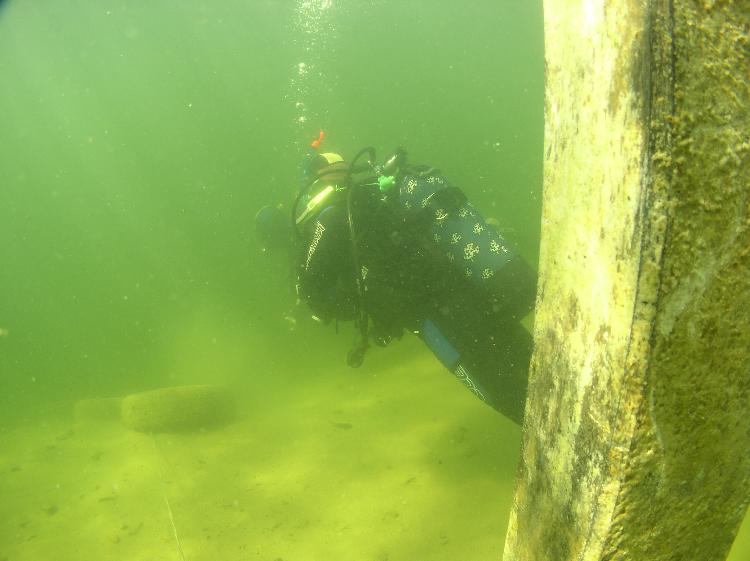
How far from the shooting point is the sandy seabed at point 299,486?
376 cm

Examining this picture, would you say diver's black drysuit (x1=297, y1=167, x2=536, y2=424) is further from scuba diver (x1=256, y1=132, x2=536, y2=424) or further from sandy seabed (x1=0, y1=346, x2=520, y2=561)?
sandy seabed (x1=0, y1=346, x2=520, y2=561)

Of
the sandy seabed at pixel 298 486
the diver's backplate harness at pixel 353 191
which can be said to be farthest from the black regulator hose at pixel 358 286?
the sandy seabed at pixel 298 486

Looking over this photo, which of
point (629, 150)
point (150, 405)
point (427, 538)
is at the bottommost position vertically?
point (150, 405)

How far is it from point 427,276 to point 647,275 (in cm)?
271

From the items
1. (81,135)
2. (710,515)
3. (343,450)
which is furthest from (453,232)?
(81,135)

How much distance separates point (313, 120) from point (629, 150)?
5184 centimetres

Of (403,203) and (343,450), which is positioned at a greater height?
(403,203)

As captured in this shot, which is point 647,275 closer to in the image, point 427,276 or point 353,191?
point 427,276

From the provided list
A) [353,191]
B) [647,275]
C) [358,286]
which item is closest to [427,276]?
[358,286]

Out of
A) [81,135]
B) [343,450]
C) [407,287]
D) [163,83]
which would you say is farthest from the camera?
[81,135]

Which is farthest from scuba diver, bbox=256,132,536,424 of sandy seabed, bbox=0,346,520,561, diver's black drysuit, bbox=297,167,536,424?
sandy seabed, bbox=0,346,520,561

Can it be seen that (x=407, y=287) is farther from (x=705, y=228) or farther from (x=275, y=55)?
(x=275, y=55)

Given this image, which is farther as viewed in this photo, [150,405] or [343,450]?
[150,405]

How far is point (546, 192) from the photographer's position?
1145 millimetres
